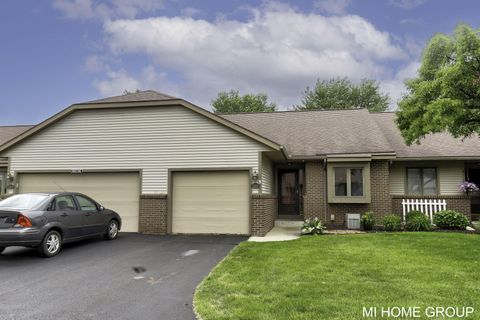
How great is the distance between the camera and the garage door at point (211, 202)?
12.1 meters

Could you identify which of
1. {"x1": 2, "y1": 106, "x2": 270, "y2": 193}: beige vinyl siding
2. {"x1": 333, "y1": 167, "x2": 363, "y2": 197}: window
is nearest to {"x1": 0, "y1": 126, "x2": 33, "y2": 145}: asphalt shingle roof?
{"x1": 2, "y1": 106, "x2": 270, "y2": 193}: beige vinyl siding

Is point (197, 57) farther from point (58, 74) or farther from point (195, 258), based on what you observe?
point (195, 258)

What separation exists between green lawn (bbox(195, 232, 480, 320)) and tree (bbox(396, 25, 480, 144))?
336 cm

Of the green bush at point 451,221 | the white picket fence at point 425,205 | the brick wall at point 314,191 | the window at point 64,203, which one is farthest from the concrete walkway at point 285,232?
the window at point 64,203

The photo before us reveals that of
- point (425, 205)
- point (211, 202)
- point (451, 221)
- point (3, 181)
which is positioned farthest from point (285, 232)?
point (3, 181)

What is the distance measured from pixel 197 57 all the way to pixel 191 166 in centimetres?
1651

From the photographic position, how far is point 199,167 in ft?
40.4

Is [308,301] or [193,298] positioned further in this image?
[193,298]

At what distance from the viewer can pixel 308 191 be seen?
14469 mm

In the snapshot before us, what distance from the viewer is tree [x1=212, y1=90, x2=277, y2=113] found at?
141ft

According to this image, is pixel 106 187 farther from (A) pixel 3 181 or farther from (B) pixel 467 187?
(B) pixel 467 187

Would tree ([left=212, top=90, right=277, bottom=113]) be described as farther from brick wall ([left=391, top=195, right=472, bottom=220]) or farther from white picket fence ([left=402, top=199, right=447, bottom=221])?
white picket fence ([left=402, top=199, right=447, bottom=221])

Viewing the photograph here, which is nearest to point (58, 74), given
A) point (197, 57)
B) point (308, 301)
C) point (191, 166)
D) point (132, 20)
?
point (132, 20)

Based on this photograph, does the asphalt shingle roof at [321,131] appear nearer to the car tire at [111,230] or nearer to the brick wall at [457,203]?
the brick wall at [457,203]
